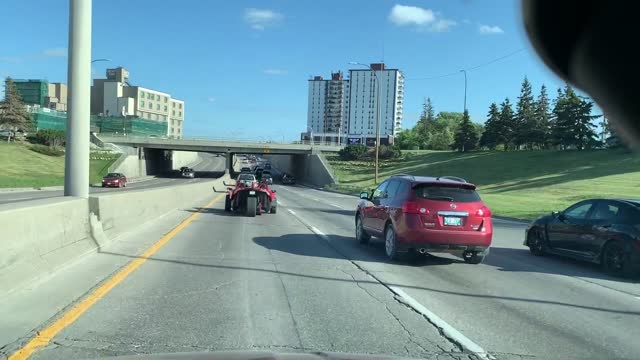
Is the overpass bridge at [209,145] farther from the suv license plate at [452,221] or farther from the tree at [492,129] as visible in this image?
the suv license plate at [452,221]

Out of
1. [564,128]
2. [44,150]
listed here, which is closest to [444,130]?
[564,128]

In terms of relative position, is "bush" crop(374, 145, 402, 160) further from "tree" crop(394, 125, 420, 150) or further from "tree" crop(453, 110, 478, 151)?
"tree" crop(394, 125, 420, 150)

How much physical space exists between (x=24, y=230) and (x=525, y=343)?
20.9 ft

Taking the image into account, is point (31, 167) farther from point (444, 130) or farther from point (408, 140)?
point (444, 130)

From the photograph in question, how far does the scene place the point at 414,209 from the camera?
12.0 metres

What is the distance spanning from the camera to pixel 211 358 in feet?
13.4

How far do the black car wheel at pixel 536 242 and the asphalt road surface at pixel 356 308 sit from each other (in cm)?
53

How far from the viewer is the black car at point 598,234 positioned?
11.3m

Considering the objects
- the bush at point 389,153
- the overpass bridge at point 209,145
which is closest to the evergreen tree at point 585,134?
the bush at point 389,153

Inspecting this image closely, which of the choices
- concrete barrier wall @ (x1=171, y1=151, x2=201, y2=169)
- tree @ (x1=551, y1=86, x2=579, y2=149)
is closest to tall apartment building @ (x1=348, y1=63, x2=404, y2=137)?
tree @ (x1=551, y1=86, x2=579, y2=149)

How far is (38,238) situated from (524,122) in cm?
9278

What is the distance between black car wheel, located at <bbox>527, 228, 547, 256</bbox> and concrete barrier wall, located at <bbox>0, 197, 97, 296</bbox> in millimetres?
9417

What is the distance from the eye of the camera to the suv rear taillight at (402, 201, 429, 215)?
11914 mm

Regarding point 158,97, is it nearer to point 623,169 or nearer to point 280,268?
point 623,169
